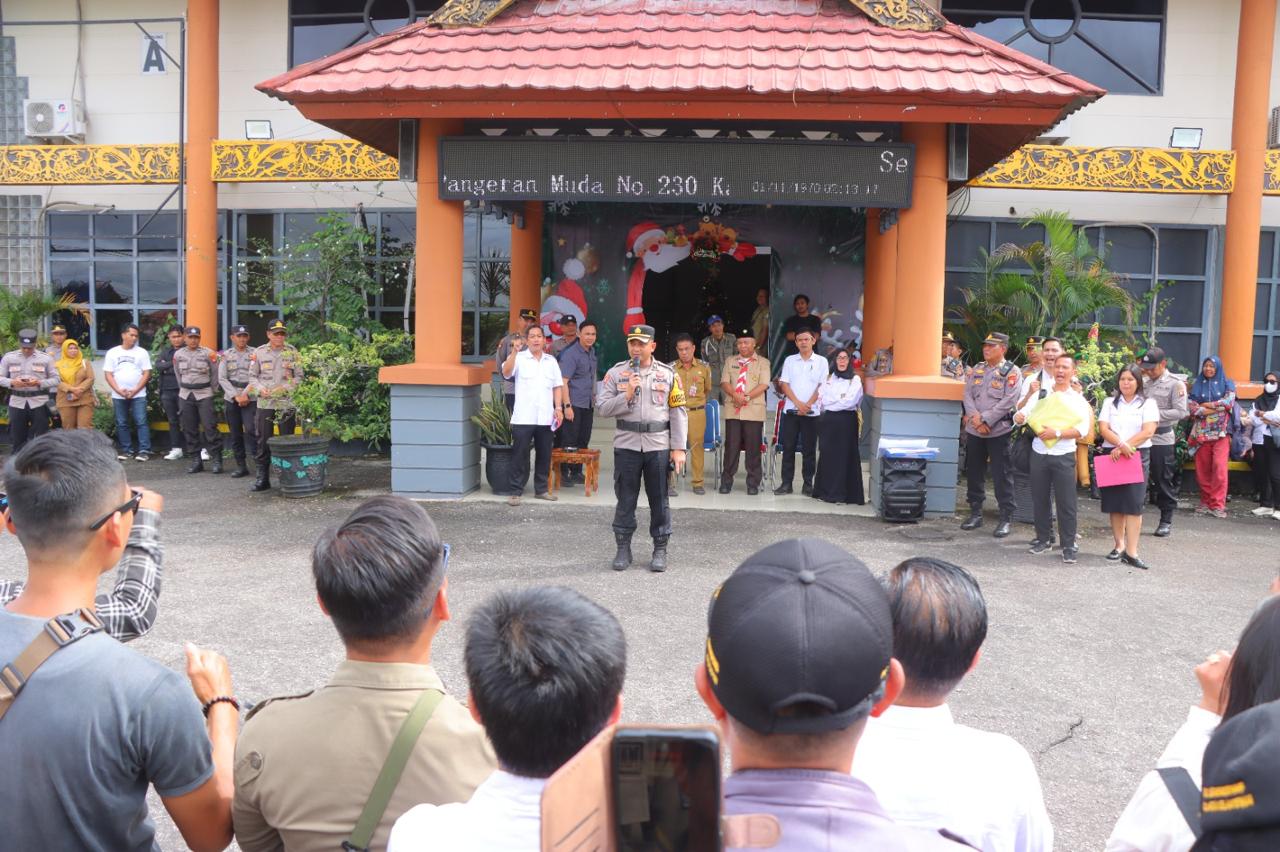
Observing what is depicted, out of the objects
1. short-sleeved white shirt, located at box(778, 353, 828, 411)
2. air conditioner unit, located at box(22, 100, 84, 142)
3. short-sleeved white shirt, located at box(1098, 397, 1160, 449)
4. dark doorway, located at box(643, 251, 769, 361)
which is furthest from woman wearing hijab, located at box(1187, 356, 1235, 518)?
air conditioner unit, located at box(22, 100, 84, 142)

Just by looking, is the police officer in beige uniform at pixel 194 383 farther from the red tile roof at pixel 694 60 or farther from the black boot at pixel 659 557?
the black boot at pixel 659 557

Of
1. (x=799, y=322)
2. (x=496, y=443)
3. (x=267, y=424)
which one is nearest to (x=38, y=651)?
(x=496, y=443)

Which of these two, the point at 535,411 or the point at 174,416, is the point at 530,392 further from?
the point at 174,416

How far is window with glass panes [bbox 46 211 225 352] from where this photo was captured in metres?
15.0

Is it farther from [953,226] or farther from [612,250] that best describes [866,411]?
[612,250]

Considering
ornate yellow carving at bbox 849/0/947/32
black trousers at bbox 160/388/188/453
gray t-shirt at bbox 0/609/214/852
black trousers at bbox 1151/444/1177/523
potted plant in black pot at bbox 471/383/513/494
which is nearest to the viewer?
gray t-shirt at bbox 0/609/214/852

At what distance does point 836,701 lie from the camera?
4.77ft

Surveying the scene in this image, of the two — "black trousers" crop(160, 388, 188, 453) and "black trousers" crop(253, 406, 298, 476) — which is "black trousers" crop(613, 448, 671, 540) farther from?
"black trousers" crop(160, 388, 188, 453)

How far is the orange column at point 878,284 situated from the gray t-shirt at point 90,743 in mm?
11984

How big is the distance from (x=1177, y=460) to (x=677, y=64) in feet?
23.5

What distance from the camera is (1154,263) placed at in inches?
545

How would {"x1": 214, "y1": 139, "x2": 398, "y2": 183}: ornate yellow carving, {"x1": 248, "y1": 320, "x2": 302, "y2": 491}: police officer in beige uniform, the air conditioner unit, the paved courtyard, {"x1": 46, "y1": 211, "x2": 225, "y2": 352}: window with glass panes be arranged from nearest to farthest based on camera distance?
the paved courtyard → {"x1": 248, "y1": 320, "x2": 302, "y2": 491}: police officer in beige uniform → {"x1": 214, "y1": 139, "x2": 398, "y2": 183}: ornate yellow carving → the air conditioner unit → {"x1": 46, "y1": 211, "x2": 225, "y2": 352}: window with glass panes

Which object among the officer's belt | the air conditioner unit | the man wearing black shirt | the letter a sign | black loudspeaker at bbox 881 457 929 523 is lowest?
Answer: black loudspeaker at bbox 881 457 929 523

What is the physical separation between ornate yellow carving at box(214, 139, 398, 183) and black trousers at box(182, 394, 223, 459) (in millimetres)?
3279
